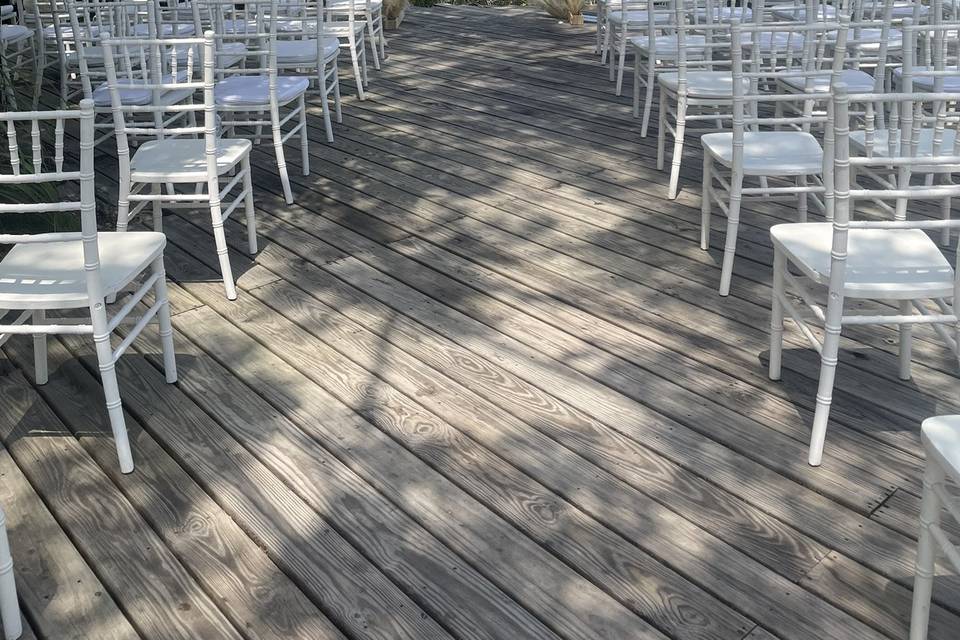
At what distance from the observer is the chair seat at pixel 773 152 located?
336cm

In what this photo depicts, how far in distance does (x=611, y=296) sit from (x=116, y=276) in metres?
1.80

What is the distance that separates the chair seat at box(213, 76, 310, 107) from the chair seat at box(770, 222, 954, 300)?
2.66 metres

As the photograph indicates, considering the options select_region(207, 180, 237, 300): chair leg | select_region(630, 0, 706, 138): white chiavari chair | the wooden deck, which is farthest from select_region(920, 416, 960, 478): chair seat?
select_region(630, 0, 706, 138): white chiavari chair

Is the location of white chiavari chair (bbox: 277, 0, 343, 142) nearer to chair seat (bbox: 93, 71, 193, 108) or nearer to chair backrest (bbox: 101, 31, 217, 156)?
chair seat (bbox: 93, 71, 193, 108)

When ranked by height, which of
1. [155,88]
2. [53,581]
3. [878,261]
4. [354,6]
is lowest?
[53,581]

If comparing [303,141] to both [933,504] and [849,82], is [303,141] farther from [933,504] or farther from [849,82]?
[933,504]

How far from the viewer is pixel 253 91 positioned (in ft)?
14.9

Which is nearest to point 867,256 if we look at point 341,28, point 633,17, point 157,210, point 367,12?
point 157,210

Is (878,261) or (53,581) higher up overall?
(878,261)

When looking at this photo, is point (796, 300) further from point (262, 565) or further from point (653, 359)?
point (262, 565)

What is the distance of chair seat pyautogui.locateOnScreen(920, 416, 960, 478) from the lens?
1.67 metres

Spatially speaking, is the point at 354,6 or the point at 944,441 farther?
the point at 354,6

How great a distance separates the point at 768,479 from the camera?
8.20 ft

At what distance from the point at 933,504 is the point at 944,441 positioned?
0.47 ft
